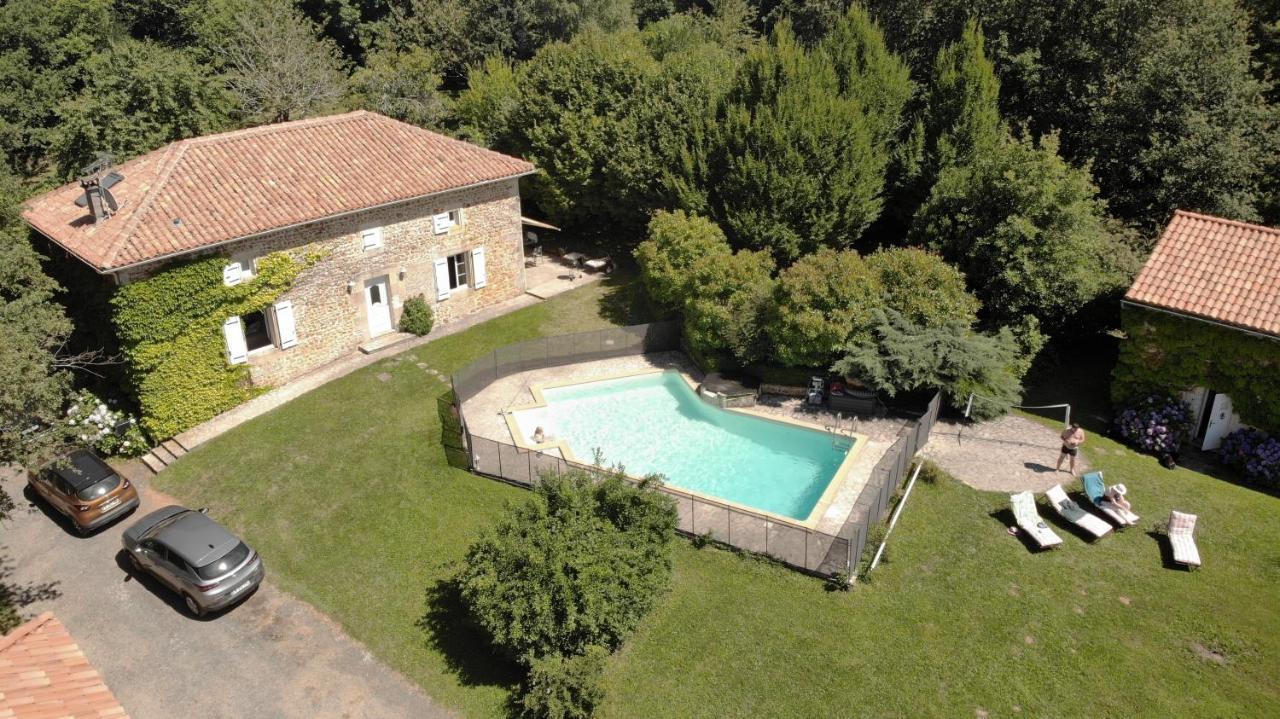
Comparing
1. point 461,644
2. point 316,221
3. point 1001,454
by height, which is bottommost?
point 461,644

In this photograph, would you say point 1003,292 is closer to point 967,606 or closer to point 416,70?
point 967,606

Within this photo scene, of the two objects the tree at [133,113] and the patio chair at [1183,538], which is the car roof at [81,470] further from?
the patio chair at [1183,538]

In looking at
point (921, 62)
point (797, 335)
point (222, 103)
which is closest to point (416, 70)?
point (222, 103)

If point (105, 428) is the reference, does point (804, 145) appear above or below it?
above

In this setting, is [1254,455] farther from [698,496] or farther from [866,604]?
[698,496]

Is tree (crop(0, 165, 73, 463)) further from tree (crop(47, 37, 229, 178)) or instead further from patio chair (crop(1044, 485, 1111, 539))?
patio chair (crop(1044, 485, 1111, 539))

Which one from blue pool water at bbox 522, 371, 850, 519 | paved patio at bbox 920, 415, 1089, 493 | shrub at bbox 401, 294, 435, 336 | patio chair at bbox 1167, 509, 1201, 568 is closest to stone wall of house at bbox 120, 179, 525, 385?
shrub at bbox 401, 294, 435, 336

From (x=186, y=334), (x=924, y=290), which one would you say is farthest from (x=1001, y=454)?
(x=186, y=334)
